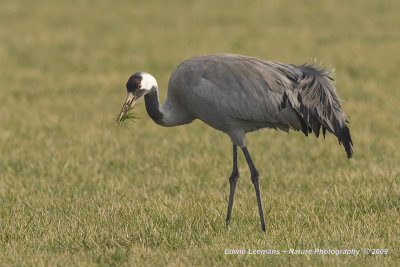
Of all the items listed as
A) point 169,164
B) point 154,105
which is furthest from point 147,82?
point 169,164

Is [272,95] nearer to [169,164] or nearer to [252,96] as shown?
[252,96]

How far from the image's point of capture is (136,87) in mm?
7379

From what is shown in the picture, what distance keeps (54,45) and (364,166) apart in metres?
14.1

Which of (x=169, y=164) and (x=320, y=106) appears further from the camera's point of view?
(x=169, y=164)

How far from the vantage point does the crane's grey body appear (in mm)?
7273

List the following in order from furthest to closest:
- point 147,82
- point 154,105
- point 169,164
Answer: point 169,164 → point 154,105 → point 147,82

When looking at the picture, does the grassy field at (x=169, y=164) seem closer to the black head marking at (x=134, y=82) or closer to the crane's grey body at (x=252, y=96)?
the crane's grey body at (x=252, y=96)

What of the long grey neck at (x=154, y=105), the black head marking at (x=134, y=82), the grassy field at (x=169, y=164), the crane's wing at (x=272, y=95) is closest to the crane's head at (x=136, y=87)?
A: the black head marking at (x=134, y=82)

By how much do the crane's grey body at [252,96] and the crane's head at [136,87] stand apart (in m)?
0.01

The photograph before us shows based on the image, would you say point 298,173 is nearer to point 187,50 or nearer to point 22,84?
point 22,84

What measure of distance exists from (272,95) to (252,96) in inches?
8.2

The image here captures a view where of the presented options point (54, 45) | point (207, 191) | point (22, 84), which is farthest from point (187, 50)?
point (207, 191)

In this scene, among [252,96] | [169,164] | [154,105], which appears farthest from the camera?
[169,164]

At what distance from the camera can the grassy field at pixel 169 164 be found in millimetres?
6594
